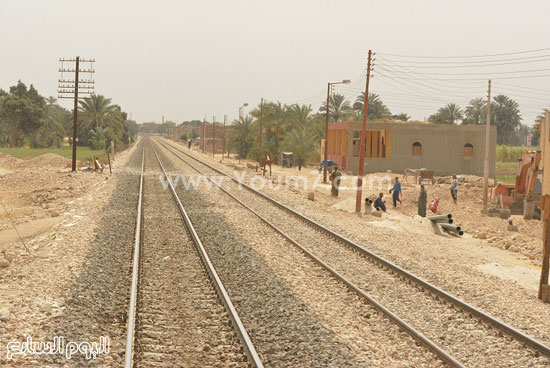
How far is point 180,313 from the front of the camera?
9117 mm

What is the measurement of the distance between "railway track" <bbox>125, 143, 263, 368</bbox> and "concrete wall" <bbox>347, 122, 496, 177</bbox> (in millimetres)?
36101

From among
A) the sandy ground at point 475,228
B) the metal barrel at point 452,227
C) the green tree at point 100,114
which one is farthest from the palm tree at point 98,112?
the metal barrel at point 452,227

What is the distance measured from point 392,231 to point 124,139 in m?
95.7

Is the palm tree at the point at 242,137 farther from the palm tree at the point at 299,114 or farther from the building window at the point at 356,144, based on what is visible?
the building window at the point at 356,144

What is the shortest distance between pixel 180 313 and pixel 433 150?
1710 inches

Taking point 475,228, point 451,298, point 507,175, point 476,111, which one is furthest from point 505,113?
point 451,298

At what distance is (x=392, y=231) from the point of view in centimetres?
1923

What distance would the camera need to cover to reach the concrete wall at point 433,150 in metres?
49.0

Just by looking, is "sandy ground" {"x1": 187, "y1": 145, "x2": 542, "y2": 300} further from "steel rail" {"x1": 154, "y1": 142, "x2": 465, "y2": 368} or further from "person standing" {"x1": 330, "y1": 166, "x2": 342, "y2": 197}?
"steel rail" {"x1": 154, "y1": 142, "x2": 465, "y2": 368}

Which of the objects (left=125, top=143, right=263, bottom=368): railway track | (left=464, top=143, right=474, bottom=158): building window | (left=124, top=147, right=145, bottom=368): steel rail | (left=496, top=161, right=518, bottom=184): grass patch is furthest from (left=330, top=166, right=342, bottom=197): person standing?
(left=464, top=143, right=474, bottom=158): building window

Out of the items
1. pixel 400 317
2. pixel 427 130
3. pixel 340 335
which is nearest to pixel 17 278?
pixel 340 335

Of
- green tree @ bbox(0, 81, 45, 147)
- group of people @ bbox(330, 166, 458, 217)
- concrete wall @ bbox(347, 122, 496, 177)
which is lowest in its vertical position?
group of people @ bbox(330, 166, 458, 217)

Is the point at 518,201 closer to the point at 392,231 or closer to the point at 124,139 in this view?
the point at 392,231

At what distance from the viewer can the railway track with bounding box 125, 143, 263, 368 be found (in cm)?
737
